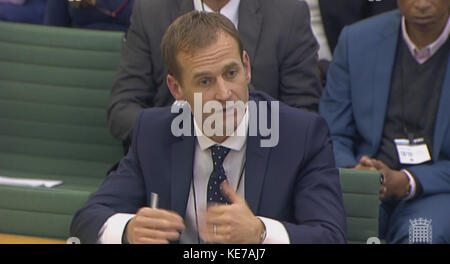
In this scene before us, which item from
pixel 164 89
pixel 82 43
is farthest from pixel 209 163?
pixel 82 43

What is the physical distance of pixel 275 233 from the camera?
96.0 inches

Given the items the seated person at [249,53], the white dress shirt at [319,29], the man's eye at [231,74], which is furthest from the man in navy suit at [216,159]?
the white dress shirt at [319,29]

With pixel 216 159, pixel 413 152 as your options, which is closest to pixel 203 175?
pixel 216 159

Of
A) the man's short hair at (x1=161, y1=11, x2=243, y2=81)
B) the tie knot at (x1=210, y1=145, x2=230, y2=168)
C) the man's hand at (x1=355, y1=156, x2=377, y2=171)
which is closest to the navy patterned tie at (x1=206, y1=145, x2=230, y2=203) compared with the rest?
the tie knot at (x1=210, y1=145, x2=230, y2=168)

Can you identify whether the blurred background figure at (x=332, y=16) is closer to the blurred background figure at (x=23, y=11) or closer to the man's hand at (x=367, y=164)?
the man's hand at (x=367, y=164)

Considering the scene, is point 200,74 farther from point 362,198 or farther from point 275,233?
point 362,198

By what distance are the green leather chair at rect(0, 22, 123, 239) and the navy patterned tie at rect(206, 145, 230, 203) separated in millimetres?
1712

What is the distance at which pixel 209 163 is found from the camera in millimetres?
2779

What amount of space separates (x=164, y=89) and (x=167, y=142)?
1.10 meters

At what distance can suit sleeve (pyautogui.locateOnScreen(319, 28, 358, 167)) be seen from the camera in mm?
3957

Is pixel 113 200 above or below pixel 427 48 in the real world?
below

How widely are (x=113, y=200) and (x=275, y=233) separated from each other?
58 centimetres

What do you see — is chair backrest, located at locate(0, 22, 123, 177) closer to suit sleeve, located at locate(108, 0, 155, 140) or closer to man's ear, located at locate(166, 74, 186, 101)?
suit sleeve, located at locate(108, 0, 155, 140)
